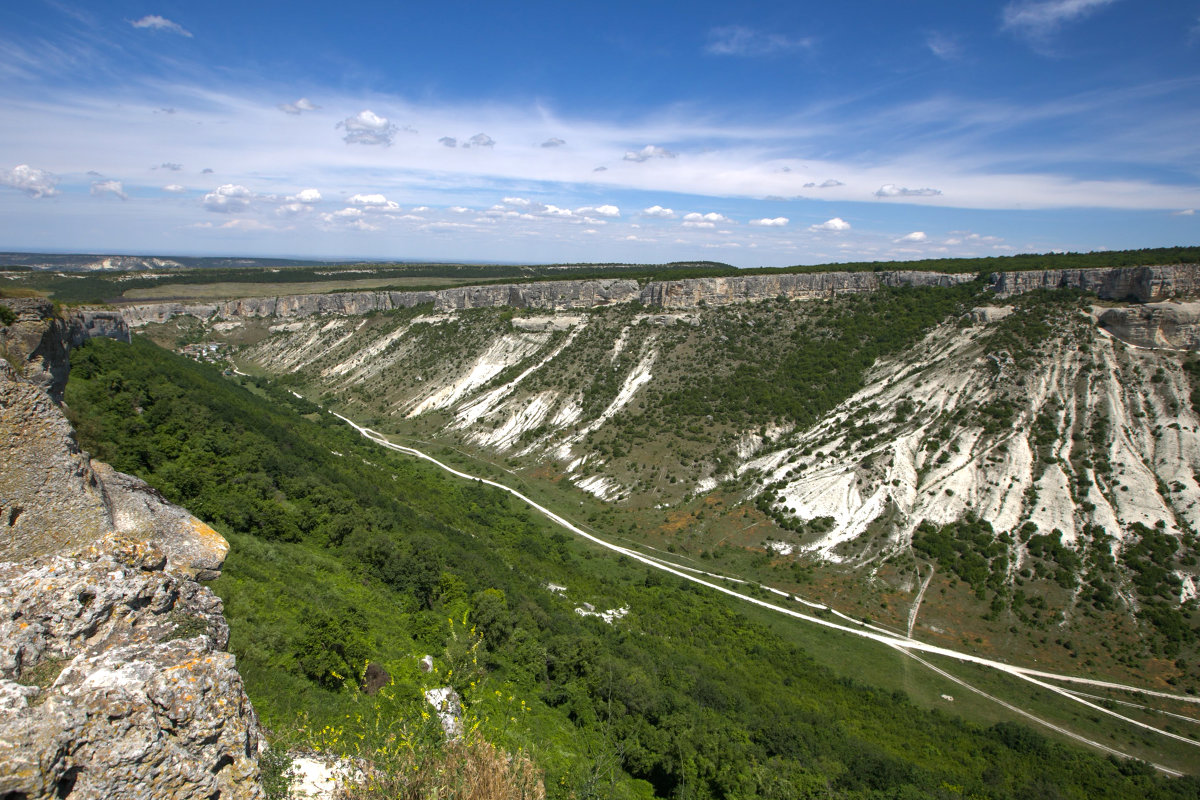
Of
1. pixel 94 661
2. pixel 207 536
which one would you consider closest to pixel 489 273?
pixel 207 536

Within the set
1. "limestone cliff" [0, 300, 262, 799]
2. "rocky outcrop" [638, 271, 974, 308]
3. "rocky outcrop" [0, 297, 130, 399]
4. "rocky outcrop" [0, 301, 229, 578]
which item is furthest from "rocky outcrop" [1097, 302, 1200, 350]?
"rocky outcrop" [0, 297, 130, 399]

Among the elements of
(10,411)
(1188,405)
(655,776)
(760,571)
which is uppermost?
(10,411)

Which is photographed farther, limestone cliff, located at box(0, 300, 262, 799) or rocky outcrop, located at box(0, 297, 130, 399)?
rocky outcrop, located at box(0, 297, 130, 399)

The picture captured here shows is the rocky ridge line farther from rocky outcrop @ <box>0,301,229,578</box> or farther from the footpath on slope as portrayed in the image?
rocky outcrop @ <box>0,301,229,578</box>

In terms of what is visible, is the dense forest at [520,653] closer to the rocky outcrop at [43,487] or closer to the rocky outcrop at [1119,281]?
the rocky outcrop at [43,487]

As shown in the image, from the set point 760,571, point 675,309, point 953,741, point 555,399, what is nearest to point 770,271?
point 675,309

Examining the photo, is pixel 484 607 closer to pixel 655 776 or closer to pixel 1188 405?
pixel 655 776

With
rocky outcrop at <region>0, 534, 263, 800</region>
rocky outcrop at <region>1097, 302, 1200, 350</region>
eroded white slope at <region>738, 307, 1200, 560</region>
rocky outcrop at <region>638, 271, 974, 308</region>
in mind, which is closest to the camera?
rocky outcrop at <region>0, 534, 263, 800</region>
